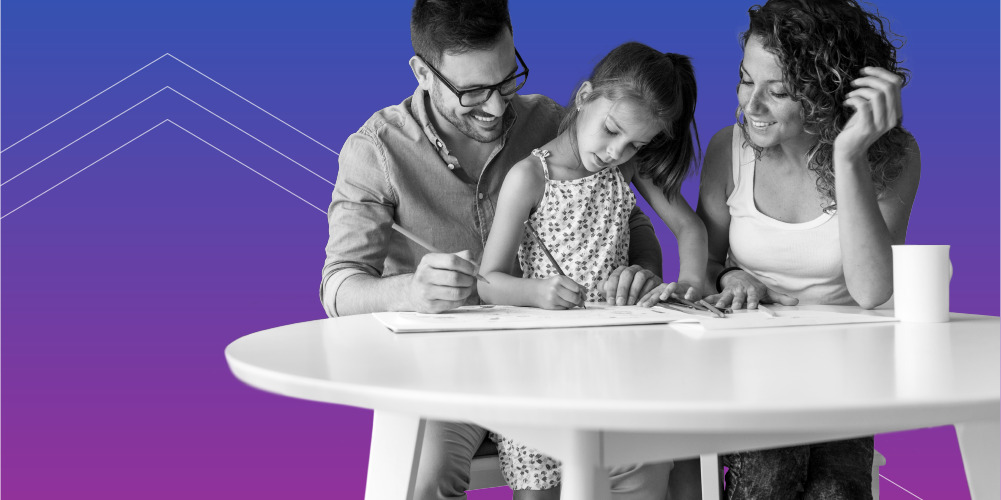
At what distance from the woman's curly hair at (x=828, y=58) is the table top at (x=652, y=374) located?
53 cm

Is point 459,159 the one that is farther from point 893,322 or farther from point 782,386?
point 782,386

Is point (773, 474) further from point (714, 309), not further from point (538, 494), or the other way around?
point (538, 494)

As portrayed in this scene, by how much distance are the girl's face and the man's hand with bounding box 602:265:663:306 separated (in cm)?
24

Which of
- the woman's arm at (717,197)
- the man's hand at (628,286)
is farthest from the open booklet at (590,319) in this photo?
the woman's arm at (717,197)

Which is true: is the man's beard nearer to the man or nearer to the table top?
the man

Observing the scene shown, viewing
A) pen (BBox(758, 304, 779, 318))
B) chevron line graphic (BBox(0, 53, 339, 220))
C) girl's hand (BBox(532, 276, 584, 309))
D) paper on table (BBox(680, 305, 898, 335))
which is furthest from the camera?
chevron line graphic (BBox(0, 53, 339, 220))

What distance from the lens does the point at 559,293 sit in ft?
4.73

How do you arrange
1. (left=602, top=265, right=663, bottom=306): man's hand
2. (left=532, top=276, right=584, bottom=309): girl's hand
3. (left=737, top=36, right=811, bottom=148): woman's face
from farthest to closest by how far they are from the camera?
(left=737, top=36, right=811, bottom=148): woman's face → (left=602, top=265, right=663, bottom=306): man's hand → (left=532, top=276, right=584, bottom=309): girl's hand

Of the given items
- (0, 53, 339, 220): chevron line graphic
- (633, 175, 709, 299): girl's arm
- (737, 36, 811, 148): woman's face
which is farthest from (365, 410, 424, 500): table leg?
(0, 53, 339, 220): chevron line graphic

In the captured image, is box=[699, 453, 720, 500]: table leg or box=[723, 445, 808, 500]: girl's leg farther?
box=[699, 453, 720, 500]: table leg

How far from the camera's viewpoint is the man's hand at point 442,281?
4.43 feet

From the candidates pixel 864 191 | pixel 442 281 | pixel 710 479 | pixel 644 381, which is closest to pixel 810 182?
pixel 864 191

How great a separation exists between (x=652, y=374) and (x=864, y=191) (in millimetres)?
804

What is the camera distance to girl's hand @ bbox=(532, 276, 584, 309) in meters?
1.44
